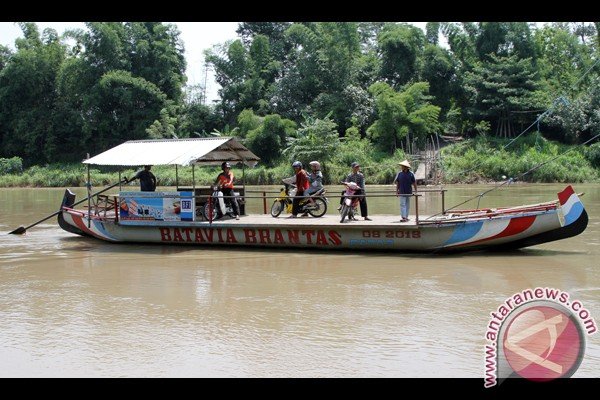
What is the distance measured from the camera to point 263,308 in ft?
28.2

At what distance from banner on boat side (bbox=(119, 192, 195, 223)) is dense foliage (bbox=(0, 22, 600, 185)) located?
981 inches

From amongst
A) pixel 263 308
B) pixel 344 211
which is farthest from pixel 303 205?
pixel 263 308

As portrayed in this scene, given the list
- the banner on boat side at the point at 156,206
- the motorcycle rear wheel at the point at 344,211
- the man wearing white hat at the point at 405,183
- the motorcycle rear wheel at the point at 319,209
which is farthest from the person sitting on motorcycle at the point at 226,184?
the man wearing white hat at the point at 405,183

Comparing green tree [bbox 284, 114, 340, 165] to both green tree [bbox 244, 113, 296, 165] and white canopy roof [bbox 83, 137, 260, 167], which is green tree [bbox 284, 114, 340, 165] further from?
white canopy roof [bbox 83, 137, 260, 167]

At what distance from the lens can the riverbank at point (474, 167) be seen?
36625mm

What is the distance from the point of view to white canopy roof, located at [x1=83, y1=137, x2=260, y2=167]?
13.2 m

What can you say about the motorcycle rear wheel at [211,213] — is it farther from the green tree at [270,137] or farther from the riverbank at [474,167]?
the green tree at [270,137]

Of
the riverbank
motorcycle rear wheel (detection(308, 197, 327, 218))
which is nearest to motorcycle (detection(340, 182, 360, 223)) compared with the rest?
motorcycle rear wheel (detection(308, 197, 327, 218))

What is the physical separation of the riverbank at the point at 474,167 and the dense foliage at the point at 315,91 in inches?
6.8

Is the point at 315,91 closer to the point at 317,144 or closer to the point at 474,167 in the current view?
the point at 317,144

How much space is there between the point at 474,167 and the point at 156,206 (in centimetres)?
2690

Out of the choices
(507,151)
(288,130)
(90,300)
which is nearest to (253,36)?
(288,130)

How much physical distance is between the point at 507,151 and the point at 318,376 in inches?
1442

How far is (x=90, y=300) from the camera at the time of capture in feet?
30.6
